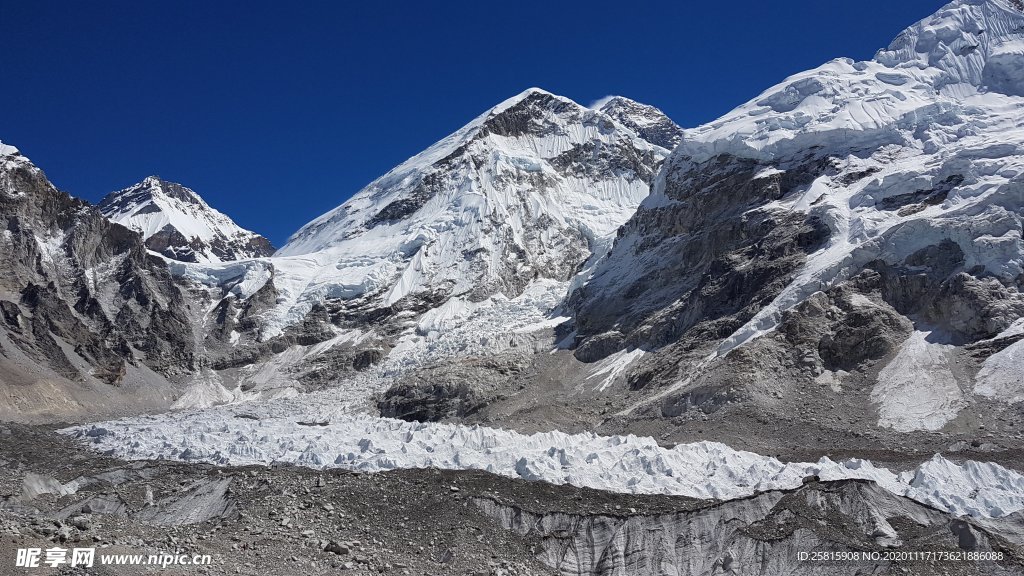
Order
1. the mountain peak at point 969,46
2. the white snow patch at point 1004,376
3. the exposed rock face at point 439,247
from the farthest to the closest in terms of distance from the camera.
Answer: the exposed rock face at point 439,247, the mountain peak at point 969,46, the white snow patch at point 1004,376

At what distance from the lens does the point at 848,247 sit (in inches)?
3036

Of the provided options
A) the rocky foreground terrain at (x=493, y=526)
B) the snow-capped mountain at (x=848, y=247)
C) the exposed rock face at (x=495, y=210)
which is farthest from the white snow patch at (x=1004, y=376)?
the exposed rock face at (x=495, y=210)

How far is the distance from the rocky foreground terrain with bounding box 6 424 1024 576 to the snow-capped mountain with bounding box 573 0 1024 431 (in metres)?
29.9

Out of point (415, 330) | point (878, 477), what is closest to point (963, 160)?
point (878, 477)

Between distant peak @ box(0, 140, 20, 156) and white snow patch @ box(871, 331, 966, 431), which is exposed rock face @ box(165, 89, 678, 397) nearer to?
distant peak @ box(0, 140, 20, 156)

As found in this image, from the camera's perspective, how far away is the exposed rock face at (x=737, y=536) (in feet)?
84.4

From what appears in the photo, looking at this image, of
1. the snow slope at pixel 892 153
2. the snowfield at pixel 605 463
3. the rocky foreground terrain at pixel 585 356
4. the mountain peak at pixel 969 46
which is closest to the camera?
the rocky foreground terrain at pixel 585 356

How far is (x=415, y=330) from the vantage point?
4833 inches

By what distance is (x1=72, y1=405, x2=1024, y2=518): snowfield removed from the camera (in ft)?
111

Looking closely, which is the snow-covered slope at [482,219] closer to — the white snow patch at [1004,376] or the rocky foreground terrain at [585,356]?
the rocky foreground terrain at [585,356]

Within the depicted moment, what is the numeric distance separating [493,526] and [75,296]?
115620 mm

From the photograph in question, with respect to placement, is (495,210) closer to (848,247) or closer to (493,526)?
(848,247)

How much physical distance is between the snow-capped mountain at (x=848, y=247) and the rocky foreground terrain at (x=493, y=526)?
2989 cm

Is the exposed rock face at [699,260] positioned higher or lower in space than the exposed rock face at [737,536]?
higher
